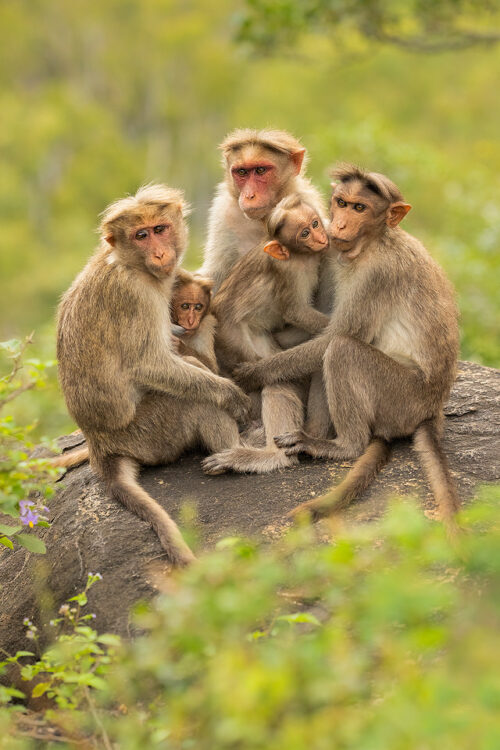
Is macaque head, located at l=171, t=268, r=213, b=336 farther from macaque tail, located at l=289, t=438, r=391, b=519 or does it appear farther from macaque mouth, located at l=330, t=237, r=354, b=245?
macaque tail, located at l=289, t=438, r=391, b=519

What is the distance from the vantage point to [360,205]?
5379 mm

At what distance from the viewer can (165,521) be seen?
4918 mm

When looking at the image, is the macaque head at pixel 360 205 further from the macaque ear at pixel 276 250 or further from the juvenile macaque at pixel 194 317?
the juvenile macaque at pixel 194 317

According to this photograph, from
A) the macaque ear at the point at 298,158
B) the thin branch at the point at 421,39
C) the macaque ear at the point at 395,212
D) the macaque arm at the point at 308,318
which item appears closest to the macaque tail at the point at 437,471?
Answer: the macaque arm at the point at 308,318

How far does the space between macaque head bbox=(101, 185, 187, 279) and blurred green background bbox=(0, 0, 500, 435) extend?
23604 millimetres

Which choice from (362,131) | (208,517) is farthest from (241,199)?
(362,131)

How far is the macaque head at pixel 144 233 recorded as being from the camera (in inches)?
209

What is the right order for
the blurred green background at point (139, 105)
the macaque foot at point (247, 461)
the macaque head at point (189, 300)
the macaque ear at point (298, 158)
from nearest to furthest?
the macaque foot at point (247, 461)
the macaque head at point (189, 300)
the macaque ear at point (298, 158)
the blurred green background at point (139, 105)

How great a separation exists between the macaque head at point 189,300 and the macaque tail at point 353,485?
126 centimetres

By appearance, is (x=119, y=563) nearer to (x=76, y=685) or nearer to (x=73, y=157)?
(x=76, y=685)

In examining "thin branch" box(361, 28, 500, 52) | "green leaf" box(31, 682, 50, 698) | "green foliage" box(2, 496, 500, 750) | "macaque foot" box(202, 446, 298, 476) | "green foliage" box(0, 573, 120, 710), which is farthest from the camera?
"thin branch" box(361, 28, 500, 52)

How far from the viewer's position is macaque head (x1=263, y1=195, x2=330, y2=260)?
5.56 m

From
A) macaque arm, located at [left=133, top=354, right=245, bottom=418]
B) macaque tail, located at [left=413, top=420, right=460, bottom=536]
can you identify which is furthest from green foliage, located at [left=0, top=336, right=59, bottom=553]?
macaque tail, located at [left=413, top=420, right=460, bottom=536]

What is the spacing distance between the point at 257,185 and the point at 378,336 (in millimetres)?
1164
